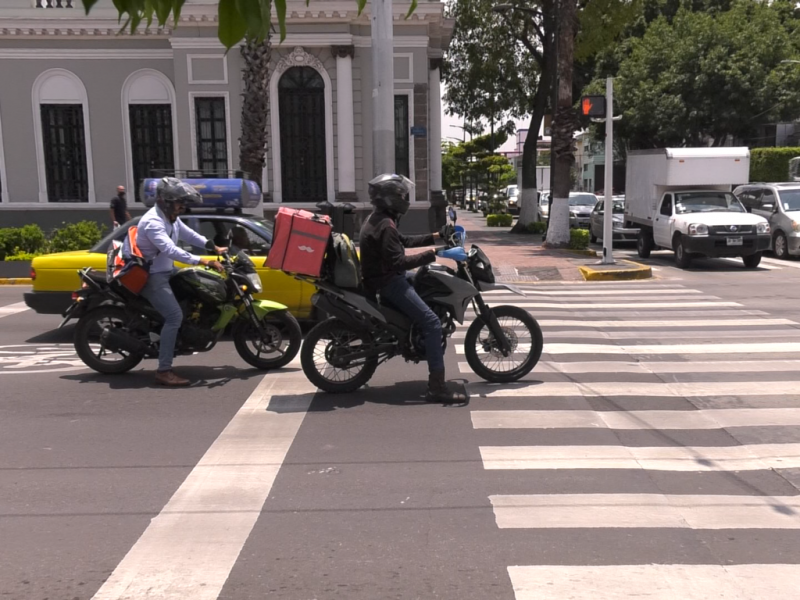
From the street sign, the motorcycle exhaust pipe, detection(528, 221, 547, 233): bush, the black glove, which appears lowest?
detection(528, 221, 547, 233): bush

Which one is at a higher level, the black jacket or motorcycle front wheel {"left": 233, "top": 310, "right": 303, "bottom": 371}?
the black jacket

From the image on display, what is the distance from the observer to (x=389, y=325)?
699 centimetres

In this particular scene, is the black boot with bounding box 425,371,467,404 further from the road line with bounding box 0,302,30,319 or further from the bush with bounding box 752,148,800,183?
the bush with bounding box 752,148,800,183

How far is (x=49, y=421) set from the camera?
6543 millimetres

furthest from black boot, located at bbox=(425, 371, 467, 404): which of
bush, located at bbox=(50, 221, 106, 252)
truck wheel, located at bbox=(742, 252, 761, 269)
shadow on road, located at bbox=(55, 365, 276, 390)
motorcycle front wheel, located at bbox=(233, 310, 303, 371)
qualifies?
truck wheel, located at bbox=(742, 252, 761, 269)

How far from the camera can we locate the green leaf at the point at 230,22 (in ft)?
8.48

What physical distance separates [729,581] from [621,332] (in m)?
6.57

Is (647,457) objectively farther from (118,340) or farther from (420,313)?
(118,340)

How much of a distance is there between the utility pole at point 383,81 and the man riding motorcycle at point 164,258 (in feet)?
29.9

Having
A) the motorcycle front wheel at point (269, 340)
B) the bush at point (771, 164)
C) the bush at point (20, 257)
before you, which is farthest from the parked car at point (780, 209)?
the bush at point (20, 257)

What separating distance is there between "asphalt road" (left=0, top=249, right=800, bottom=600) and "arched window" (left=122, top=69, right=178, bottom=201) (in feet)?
54.5

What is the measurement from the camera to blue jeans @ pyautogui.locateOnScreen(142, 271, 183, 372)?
742cm

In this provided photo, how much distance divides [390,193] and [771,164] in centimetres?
3311

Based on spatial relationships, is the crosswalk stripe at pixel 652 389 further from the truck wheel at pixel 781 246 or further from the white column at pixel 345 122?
the white column at pixel 345 122
